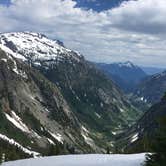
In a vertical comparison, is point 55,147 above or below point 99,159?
below

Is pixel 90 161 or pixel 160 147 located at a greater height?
pixel 160 147

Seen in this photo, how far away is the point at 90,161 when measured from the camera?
4919cm

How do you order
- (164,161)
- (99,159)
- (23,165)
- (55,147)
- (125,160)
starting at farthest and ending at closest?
(55,147) < (23,165) < (99,159) < (125,160) < (164,161)

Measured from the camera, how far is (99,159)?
49.3 m

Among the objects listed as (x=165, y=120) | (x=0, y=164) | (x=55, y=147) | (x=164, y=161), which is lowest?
(x=55, y=147)

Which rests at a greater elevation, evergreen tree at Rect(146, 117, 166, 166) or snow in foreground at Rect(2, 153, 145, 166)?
evergreen tree at Rect(146, 117, 166, 166)

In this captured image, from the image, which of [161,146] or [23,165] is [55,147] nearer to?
[23,165]

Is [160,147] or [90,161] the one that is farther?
[90,161]

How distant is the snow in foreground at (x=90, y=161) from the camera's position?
150ft

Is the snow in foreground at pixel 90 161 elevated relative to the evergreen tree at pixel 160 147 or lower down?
lower down

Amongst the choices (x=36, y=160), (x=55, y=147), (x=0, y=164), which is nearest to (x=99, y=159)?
(x=36, y=160)

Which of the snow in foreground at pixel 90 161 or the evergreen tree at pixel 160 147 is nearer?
the evergreen tree at pixel 160 147

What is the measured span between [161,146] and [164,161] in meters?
1.19

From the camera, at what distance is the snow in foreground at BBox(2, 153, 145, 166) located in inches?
1800
